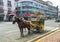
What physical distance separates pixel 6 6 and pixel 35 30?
2068 inches

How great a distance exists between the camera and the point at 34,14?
1928 centimetres

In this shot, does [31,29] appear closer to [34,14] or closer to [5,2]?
[34,14]

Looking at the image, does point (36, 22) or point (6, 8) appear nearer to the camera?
point (36, 22)

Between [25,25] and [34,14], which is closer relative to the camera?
[25,25]

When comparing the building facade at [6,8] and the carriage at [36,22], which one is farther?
the building facade at [6,8]

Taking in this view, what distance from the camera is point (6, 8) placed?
231ft

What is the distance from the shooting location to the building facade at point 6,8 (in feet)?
219

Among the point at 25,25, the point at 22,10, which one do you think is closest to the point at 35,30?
the point at 25,25

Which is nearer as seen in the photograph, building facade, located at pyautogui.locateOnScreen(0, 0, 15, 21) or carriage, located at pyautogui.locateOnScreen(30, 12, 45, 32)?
carriage, located at pyautogui.locateOnScreen(30, 12, 45, 32)

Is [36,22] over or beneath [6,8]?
beneath

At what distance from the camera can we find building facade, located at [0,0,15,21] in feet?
219

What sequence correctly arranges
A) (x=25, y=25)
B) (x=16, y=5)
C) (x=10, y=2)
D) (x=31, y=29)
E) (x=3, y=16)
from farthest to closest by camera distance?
1. (x=16, y=5)
2. (x=10, y=2)
3. (x=3, y=16)
4. (x=31, y=29)
5. (x=25, y=25)

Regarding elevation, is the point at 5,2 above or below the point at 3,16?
above

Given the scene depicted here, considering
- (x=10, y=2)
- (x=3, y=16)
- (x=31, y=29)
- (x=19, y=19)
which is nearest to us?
(x=19, y=19)
